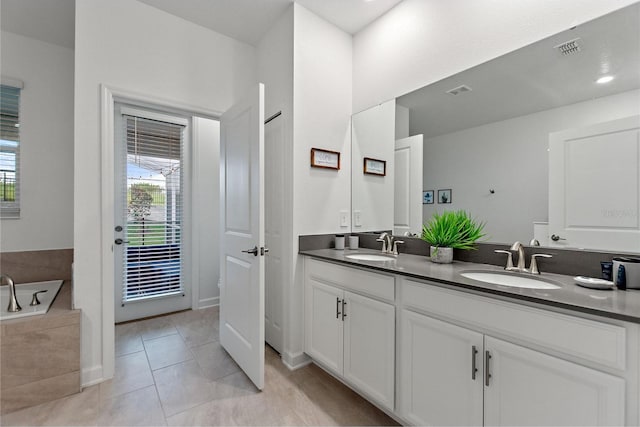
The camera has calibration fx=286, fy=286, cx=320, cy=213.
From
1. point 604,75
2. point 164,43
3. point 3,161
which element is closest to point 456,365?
point 604,75

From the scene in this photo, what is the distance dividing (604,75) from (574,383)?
1.34 metres

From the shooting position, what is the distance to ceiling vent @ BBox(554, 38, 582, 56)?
4.51 ft

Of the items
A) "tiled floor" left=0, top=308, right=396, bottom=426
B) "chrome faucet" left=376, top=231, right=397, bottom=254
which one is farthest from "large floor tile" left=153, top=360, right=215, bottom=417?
"chrome faucet" left=376, top=231, right=397, bottom=254

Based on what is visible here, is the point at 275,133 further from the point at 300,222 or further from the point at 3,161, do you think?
the point at 3,161

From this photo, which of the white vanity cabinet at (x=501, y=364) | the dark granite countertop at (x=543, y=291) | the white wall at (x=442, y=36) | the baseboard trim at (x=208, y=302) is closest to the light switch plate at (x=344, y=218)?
the dark granite countertop at (x=543, y=291)

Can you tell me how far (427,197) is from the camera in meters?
2.01

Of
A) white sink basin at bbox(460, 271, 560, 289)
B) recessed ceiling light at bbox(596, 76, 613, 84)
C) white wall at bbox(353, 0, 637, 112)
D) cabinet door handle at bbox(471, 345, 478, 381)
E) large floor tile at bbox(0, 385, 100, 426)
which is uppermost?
white wall at bbox(353, 0, 637, 112)

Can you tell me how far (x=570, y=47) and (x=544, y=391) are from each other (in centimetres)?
155

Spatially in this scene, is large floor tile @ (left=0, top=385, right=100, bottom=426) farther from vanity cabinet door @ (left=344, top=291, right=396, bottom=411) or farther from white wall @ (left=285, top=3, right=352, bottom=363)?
vanity cabinet door @ (left=344, top=291, right=396, bottom=411)

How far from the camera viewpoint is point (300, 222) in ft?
7.26

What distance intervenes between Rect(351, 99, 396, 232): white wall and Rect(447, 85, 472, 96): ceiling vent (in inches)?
17.1

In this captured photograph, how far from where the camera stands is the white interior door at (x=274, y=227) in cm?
232

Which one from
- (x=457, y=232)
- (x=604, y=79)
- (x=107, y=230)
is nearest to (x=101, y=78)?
(x=107, y=230)

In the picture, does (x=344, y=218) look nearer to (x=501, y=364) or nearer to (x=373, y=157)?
(x=373, y=157)
